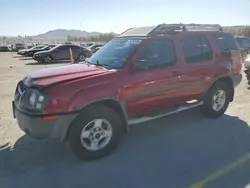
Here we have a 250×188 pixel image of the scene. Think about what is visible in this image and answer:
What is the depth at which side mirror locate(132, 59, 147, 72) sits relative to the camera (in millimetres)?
4263

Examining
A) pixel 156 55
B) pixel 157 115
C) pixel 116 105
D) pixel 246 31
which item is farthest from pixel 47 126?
pixel 246 31

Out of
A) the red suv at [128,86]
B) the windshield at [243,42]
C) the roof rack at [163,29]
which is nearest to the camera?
the red suv at [128,86]

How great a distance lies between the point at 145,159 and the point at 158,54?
1865 millimetres

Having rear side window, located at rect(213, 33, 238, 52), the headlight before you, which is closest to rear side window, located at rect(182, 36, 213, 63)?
rear side window, located at rect(213, 33, 238, 52)

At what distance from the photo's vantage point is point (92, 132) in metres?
3.94

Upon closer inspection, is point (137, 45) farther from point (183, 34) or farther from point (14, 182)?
point (14, 182)

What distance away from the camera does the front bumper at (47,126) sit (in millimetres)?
3541

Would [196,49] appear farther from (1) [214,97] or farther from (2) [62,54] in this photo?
(2) [62,54]

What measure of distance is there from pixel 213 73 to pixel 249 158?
203cm

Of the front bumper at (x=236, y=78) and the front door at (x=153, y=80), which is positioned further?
the front bumper at (x=236, y=78)

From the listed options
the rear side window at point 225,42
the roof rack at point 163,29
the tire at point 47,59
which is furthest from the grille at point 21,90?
the tire at point 47,59

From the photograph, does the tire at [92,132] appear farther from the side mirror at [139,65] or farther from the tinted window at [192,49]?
the tinted window at [192,49]

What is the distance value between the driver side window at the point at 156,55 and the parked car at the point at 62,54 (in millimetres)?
17064

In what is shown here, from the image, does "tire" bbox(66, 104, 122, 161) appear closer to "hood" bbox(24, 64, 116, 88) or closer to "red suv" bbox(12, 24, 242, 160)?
"red suv" bbox(12, 24, 242, 160)
